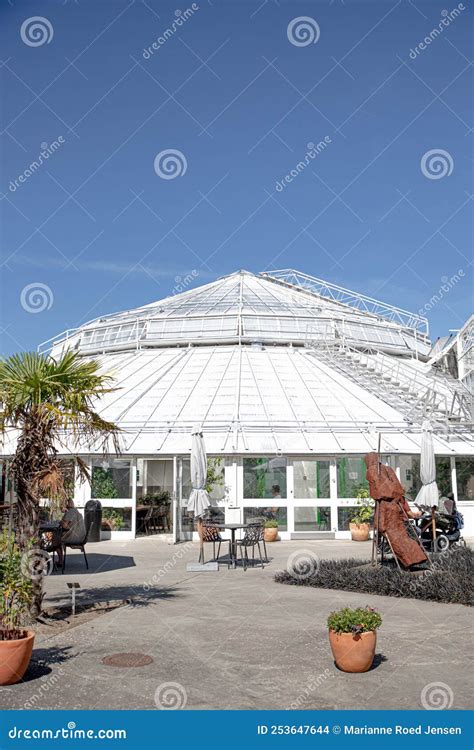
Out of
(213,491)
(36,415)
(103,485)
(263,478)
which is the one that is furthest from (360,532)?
(36,415)

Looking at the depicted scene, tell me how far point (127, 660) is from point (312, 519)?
1669 centimetres

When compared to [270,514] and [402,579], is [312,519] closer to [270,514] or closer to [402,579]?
[270,514]

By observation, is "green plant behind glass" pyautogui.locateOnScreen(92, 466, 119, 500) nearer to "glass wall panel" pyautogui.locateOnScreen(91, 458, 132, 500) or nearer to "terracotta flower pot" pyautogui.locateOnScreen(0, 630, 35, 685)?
"glass wall panel" pyautogui.locateOnScreen(91, 458, 132, 500)

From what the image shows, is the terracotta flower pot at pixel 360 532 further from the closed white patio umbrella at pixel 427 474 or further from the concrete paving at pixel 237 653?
the concrete paving at pixel 237 653

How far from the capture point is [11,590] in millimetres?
7934

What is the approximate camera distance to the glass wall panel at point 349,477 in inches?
953

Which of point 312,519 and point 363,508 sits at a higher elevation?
point 363,508

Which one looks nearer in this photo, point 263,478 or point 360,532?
point 360,532

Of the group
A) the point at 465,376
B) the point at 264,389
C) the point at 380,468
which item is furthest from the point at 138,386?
the point at 380,468

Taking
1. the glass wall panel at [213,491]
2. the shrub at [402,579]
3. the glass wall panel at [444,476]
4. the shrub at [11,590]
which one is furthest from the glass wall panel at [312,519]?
the shrub at [11,590]

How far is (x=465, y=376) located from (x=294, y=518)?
37.9 ft

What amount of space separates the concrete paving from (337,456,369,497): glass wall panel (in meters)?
10.4

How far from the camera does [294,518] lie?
24062 mm

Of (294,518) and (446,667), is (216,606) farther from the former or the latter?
(294,518)
